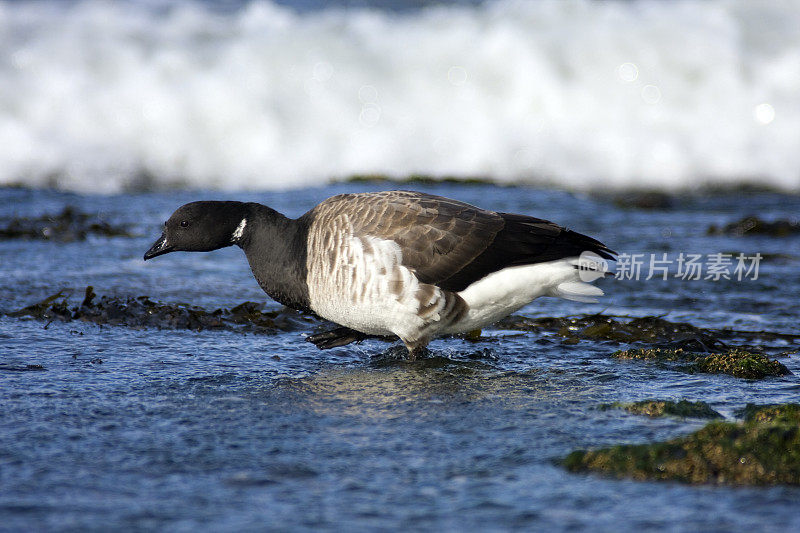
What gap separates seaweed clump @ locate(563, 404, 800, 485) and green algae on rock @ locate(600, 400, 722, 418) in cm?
55

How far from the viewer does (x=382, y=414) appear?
4.57 metres

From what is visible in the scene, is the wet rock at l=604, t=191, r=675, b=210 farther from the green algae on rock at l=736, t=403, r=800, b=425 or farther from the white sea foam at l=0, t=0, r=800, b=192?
the green algae on rock at l=736, t=403, r=800, b=425

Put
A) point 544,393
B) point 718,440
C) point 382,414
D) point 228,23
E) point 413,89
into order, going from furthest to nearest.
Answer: point 228,23
point 413,89
point 544,393
point 382,414
point 718,440

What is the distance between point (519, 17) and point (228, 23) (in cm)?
580

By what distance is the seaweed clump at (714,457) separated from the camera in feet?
11.6

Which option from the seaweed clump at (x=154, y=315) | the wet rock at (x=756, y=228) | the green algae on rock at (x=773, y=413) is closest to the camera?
the green algae on rock at (x=773, y=413)

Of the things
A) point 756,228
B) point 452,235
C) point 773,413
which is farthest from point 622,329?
point 756,228

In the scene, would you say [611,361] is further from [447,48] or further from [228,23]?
[228,23]

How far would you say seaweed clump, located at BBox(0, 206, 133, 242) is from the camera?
9.85 metres

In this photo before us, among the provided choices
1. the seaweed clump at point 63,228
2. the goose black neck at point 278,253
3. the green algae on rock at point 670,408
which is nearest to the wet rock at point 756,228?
the goose black neck at point 278,253

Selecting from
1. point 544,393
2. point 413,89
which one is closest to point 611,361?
point 544,393

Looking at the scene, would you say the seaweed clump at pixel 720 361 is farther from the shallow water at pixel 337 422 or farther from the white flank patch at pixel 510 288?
the white flank patch at pixel 510 288

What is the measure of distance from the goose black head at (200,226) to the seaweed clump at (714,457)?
3481mm

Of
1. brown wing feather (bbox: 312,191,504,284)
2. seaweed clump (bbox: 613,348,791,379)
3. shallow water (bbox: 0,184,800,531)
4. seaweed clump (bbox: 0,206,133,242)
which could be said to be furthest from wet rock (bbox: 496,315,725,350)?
seaweed clump (bbox: 0,206,133,242)
